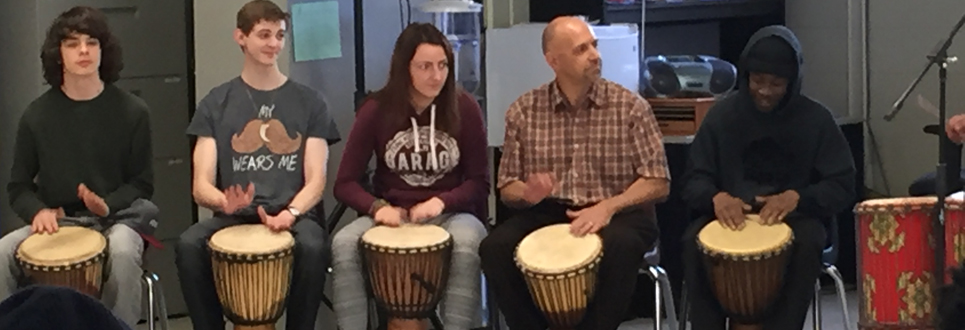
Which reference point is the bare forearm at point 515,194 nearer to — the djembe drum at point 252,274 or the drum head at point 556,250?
the drum head at point 556,250

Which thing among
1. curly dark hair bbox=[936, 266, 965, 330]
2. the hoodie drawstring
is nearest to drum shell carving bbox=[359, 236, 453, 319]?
the hoodie drawstring

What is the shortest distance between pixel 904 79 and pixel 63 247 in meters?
3.13

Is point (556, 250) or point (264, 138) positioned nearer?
point (556, 250)

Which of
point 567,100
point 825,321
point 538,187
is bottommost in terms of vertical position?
point 825,321

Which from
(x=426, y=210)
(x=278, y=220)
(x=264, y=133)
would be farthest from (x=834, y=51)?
(x=278, y=220)

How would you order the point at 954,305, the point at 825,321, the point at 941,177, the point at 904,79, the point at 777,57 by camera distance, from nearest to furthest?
the point at 954,305, the point at 941,177, the point at 777,57, the point at 825,321, the point at 904,79

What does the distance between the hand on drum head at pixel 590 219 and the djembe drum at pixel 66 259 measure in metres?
1.27

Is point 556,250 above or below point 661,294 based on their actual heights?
above

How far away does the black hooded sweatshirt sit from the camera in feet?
12.2

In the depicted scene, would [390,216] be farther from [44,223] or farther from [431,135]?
[44,223]

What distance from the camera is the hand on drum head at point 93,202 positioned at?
3.73 metres

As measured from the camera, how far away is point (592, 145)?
3.80 metres

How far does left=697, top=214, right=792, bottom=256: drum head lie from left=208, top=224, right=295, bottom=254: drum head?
1120mm

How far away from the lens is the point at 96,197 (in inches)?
147
